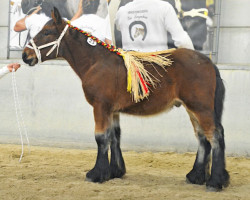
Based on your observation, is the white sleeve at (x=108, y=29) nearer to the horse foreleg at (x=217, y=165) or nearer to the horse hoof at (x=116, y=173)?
the horse hoof at (x=116, y=173)

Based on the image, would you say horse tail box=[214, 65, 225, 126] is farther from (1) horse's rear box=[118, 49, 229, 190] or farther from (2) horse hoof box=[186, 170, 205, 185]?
(2) horse hoof box=[186, 170, 205, 185]

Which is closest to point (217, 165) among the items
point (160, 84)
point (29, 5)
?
point (160, 84)

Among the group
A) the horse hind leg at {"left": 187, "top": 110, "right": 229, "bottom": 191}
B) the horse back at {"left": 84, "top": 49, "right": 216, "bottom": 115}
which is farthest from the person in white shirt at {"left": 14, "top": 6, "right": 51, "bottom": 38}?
the horse hind leg at {"left": 187, "top": 110, "right": 229, "bottom": 191}

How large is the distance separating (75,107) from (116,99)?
2571 millimetres

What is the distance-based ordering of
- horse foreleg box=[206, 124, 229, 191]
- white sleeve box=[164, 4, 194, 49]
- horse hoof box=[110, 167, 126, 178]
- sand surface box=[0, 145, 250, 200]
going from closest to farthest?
sand surface box=[0, 145, 250, 200]
horse foreleg box=[206, 124, 229, 191]
horse hoof box=[110, 167, 126, 178]
white sleeve box=[164, 4, 194, 49]

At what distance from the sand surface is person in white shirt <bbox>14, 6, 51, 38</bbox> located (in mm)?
2209

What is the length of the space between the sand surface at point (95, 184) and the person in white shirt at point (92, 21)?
2.11 meters

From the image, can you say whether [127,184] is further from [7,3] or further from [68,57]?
[7,3]

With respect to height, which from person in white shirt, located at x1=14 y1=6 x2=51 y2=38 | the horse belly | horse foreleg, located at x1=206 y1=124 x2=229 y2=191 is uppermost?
person in white shirt, located at x1=14 y1=6 x2=51 y2=38

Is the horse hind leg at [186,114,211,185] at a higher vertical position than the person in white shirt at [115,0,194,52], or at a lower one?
lower

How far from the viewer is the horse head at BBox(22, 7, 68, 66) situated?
17.1 ft

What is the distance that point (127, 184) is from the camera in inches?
201

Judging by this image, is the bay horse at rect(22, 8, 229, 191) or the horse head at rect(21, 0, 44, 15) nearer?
the bay horse at rect(22, 8, 229, 191)

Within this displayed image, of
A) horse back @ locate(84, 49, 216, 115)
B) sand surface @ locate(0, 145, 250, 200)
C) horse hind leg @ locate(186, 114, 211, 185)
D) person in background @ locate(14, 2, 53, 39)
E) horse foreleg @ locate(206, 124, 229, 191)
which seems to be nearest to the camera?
sand surface @ locate(0, 145, 250, 200)
